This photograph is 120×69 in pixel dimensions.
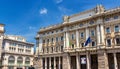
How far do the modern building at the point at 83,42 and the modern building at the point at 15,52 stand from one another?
1604 centimetres

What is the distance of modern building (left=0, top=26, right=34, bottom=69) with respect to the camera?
76875 mm

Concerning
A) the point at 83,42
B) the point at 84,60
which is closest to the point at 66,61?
the point at 84,60

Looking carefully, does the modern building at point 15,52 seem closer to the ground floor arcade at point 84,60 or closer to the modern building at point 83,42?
the modern building at point 83,42

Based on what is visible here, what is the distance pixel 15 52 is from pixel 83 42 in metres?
39.3

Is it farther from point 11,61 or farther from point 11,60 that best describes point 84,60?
point 11,60

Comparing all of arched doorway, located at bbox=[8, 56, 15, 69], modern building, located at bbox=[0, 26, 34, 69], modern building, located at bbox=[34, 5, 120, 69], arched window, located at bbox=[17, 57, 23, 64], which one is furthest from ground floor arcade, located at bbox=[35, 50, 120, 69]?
arched window, located at bbox=[17, 57, 23, 64]

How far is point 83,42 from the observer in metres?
55.1

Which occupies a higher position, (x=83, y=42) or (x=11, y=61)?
(x=83, y=42)

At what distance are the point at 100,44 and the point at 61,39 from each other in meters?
17.1

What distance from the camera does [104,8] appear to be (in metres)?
53.4

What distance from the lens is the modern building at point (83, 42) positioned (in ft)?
159

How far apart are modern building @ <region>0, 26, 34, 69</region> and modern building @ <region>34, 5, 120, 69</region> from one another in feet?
52.6

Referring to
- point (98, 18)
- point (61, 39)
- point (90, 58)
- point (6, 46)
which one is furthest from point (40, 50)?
point (98, 18)

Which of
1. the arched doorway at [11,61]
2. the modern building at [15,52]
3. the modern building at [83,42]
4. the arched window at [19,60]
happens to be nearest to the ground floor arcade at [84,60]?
the modern building at [83,42]
